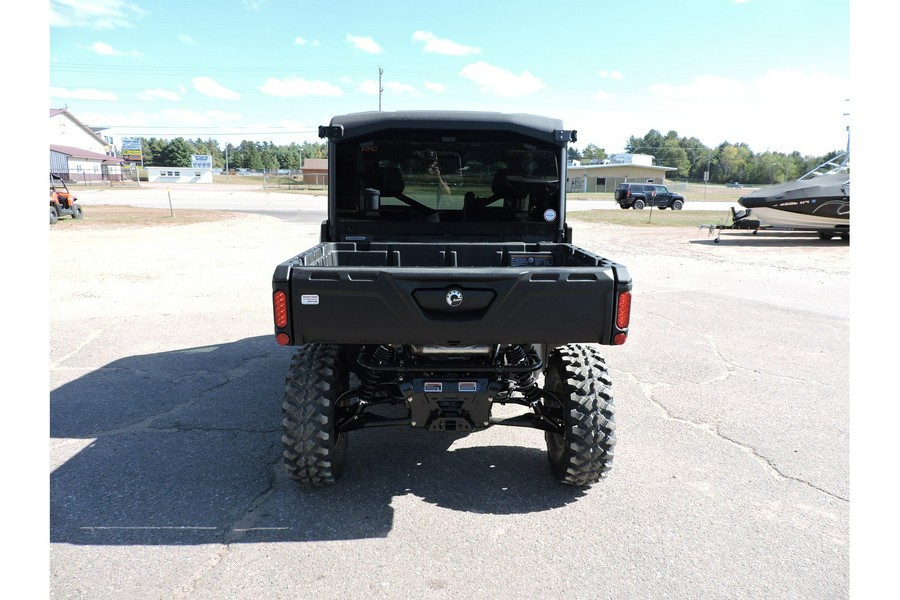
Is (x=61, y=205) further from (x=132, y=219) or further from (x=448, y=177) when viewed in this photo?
(x=448, y=177)

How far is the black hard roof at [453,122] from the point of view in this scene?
455cm

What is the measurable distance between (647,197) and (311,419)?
133 ft

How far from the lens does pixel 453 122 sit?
4570 millimetres

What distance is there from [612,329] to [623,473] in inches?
50.0

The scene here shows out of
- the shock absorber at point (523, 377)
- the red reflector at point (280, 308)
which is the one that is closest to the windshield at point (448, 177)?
the shock absorber at point (523, 377)

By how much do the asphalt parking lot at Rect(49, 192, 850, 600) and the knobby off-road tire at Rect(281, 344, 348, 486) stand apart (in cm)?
24

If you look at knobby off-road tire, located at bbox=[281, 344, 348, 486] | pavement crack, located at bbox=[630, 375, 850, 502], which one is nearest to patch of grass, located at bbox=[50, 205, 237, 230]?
knobby off-road tire, located at bbox=[281, 344, 348, 486]

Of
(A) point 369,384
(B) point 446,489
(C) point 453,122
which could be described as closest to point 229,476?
(A) point 369,384

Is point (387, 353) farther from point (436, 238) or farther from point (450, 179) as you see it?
point (450, 179)

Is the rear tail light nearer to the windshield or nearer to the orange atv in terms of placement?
the windshield

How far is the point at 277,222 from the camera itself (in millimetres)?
24375

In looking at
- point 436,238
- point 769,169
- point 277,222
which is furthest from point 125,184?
point 769,169

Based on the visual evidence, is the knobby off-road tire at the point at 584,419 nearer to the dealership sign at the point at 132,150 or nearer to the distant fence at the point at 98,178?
the distant fence at the point at 98,178

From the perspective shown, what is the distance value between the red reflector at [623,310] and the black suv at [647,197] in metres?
39.6
